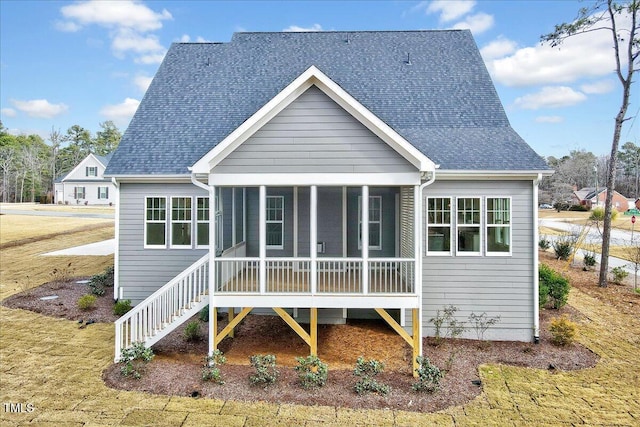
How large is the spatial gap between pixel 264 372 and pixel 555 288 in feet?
34.6

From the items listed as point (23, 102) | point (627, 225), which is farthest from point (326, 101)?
point (23, 102)

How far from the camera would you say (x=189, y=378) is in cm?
806

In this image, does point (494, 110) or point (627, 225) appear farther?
point (627, 225)

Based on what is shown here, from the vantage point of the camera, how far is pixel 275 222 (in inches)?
473

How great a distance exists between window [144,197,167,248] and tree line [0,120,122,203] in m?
62.5

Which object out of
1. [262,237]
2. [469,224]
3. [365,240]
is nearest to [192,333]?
[262,237]

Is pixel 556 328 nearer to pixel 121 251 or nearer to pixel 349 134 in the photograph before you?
pixel 349 134

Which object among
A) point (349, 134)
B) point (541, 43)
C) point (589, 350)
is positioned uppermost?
point (541, 43)

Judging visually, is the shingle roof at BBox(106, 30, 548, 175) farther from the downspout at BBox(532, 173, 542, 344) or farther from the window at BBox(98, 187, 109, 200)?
the window at BBox(98, 187, 109, 200)

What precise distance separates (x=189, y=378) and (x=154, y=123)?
901 cm

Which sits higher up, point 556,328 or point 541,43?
point 541,43

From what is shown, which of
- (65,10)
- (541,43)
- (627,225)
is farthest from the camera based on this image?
(627,225)

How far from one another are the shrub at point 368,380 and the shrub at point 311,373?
69 cm

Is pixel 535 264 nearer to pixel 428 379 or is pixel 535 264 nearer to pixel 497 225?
pixel 497 225
